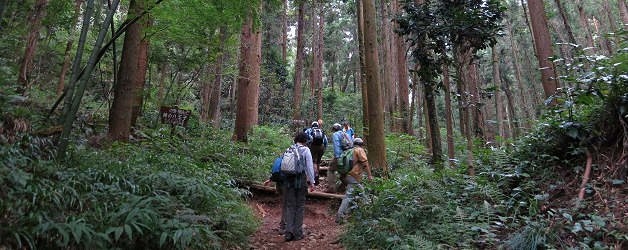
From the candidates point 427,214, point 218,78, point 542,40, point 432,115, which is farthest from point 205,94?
point 542,40

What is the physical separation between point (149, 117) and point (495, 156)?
10.1 metres

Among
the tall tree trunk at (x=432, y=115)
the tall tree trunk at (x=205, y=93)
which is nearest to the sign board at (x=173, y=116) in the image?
the tall tree trunk at (x=205, y=93)

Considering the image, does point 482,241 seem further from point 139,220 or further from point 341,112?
point 341,112

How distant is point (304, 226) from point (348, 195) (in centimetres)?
108

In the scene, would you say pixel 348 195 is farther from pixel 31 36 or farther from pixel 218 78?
pixel 31 36

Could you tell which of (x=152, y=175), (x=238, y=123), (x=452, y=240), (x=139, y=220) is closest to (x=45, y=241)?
(x=139, y=220)

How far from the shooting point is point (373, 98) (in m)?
8.21

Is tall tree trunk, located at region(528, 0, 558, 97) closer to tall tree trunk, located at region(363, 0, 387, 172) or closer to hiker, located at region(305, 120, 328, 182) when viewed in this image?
tall tree trunk, located at region(363, 0, 387, 172)

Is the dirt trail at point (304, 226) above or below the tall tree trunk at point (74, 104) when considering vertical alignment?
below

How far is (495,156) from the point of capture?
595 centimetres

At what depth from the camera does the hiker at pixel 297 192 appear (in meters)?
5.54

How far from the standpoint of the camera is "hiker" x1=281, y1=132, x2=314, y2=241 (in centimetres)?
554

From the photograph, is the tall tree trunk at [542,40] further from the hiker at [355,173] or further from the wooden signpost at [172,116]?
the wooden signpost at [172,116]

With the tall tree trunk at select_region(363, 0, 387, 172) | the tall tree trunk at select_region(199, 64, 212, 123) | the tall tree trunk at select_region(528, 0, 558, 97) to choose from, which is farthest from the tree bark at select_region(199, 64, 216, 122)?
the tall tree trunk at select_region(528, 0, 558, 97)
